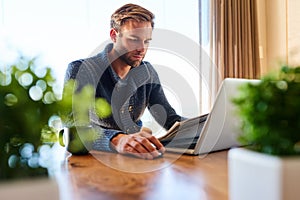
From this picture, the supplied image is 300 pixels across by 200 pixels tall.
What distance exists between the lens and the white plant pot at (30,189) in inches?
15.9

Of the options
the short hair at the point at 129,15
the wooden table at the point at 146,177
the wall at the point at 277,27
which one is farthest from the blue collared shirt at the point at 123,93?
the wall at the point at 277,27

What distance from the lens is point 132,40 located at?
4.94 feet

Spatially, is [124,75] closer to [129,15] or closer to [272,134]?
[129,15]

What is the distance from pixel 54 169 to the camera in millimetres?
455

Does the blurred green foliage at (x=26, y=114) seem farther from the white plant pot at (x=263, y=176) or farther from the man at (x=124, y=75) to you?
the man at (x=124, y=75)

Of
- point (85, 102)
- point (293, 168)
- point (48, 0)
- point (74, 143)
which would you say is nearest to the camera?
point (293, 168)

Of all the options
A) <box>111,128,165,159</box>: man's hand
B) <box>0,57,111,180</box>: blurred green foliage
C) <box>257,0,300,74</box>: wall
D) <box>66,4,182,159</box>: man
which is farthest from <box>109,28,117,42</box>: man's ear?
<box>257,0,300,74</box>: wall

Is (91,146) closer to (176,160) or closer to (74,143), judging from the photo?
(74,143)

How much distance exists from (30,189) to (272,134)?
0.96ft

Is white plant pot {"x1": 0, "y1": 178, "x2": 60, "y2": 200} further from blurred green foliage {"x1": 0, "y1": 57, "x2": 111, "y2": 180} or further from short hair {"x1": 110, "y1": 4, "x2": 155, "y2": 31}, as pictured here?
short hair {"x1": 110, "y1": 4, "x2": 155, "y2": 31}

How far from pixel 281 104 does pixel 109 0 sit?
9.31ft

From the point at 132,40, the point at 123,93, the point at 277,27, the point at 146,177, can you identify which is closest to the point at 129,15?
the point at 132,40

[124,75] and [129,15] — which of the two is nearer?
[129,15]

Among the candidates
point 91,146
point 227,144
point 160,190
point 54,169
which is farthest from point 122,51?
point 54,169
